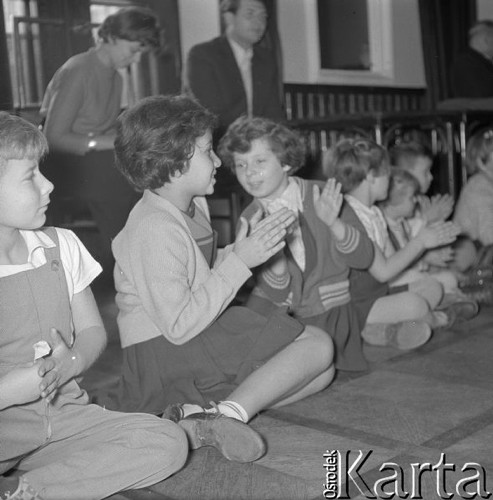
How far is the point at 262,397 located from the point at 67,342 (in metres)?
0.51

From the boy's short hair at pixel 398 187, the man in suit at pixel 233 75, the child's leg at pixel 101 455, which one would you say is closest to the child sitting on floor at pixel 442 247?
the boy's short hair at pixel 398 187

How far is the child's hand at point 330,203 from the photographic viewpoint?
84.4 inches

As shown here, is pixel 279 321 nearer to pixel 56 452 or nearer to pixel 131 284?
pixel 131 284

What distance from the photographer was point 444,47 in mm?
5707

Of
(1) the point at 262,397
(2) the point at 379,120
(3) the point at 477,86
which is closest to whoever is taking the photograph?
(1) the point at 262,397

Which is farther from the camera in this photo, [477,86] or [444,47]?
[444,47]

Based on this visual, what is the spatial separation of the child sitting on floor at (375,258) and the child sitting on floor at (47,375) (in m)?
1.19

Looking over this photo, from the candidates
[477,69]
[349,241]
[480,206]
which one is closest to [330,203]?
[349,241]

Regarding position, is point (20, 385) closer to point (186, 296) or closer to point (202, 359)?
point (186, 296)

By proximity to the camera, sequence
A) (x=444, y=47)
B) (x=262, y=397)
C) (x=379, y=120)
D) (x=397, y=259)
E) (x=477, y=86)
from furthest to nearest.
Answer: (x=444, y=47)
(x=477, y=86)
(x=379, y=120)
(x=397, y=259)
(x=262, y=397)

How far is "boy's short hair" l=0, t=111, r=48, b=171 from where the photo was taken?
1.24 m

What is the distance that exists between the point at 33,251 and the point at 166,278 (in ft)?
1.13

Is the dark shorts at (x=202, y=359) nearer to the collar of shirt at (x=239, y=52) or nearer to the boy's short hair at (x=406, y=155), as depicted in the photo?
the boy's short hair at (x=406, y=155)

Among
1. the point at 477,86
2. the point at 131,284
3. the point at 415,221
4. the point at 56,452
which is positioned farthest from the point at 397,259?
the point at 477,86
